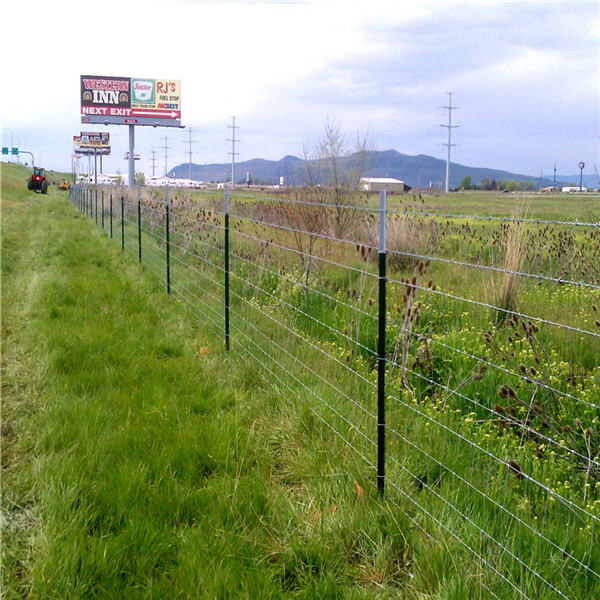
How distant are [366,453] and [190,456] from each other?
116cm

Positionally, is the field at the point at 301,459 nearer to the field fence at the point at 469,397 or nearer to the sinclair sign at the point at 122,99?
the field fence at the point at 469,397

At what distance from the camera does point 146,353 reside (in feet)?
22.3

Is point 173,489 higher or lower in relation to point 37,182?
lower

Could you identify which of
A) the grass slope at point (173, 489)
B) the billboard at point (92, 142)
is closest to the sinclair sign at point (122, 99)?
the billboard at point (92, 142)

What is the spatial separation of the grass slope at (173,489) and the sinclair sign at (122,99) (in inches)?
2890

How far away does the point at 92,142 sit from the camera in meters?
133

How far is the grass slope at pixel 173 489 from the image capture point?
3.17 m

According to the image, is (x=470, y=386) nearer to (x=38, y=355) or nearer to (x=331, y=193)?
(x=38, y=355)

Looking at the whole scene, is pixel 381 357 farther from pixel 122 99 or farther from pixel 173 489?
pixel 122 99

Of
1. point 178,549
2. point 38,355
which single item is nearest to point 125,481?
point 178,549

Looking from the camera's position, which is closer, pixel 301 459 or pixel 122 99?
pixel 301 459

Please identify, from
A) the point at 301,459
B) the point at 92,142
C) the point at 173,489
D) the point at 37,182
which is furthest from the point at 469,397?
the point at 92,142

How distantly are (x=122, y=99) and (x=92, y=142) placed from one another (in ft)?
203

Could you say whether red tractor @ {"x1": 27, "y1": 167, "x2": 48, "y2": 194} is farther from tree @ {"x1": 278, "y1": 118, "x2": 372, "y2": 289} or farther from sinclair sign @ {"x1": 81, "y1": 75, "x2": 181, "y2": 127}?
tree @ {"x1": 278, "y1": 118, "x2": 372, "y2": 289}
